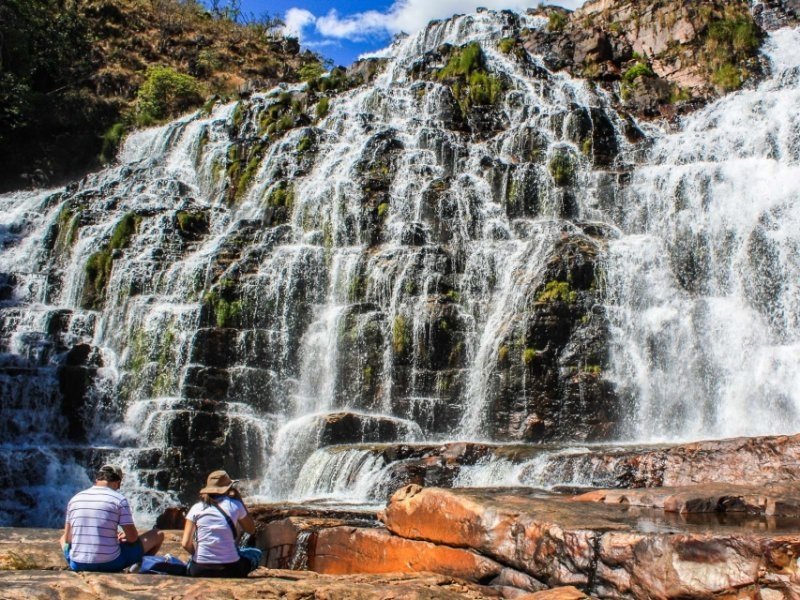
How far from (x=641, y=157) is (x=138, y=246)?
20.9m

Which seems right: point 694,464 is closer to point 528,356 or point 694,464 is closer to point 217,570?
point 528,356

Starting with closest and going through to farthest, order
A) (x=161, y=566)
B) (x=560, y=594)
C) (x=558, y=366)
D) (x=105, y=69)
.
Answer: (x=560, y=594)
(x=161, y=566)
(x=558, y=366)
(x=105, y=69)

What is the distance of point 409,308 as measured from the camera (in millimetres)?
23969

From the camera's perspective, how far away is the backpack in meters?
7.08

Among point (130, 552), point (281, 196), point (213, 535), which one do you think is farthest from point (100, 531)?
point (281, 196)

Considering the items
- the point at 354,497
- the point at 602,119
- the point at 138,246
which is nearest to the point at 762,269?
the point at 602,119

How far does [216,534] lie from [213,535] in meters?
0.03

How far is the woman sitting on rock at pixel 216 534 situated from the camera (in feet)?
22.4

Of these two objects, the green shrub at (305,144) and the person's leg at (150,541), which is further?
the green shrub at (305,144)

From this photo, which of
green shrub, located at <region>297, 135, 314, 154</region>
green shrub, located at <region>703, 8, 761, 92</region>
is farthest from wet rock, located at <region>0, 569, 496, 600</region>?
green shrub, located at <region>703, 8, 761, 92</region>

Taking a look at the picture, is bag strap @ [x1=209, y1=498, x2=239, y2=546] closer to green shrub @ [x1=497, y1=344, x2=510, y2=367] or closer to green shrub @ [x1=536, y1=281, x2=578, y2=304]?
green shrub @ [x1=497, y1=344, x2=510, y2=367]

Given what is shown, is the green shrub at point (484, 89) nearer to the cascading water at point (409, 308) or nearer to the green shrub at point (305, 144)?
the cascading water at point (409, 308)

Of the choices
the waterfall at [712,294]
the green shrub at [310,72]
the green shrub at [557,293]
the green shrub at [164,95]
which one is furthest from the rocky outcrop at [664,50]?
the green shrub at [164,95]

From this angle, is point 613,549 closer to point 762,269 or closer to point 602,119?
point 762,269
